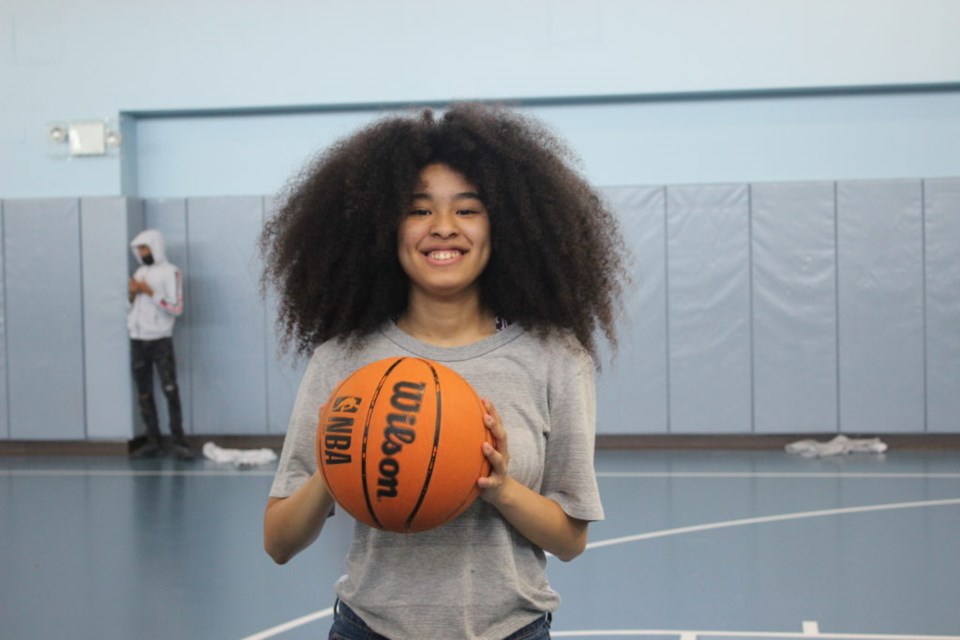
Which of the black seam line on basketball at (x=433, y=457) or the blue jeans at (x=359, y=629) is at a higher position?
the black seam line on basketball at (x=433, y=457)

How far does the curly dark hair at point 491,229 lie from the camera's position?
176cm

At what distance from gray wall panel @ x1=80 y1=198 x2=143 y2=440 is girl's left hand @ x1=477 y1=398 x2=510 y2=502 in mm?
7684

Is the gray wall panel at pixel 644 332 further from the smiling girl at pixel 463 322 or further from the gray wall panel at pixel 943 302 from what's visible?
the smiling girl at pixel 463 322

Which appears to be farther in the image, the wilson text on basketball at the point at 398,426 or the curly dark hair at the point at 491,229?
the curly dark hair at the point at 491,229

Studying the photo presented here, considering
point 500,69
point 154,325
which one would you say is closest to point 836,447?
point 500,69

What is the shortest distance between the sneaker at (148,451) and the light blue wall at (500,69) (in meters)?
2.02

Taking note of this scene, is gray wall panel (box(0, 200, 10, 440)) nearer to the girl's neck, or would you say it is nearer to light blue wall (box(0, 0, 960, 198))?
light blue wall (box(0, 0, 960, 198))

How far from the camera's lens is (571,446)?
1636 millimetres

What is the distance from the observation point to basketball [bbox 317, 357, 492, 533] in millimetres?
1498

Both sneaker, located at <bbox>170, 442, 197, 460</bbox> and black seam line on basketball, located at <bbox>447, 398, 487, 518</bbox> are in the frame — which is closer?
black seam line on basketball, located at <bbox>447, 398, 487, 518</bbox>

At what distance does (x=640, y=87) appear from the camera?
859 cm

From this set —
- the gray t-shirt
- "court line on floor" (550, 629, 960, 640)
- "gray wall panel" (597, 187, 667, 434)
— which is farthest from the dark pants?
the gray t-shirt

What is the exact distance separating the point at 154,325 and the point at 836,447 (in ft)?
16.6

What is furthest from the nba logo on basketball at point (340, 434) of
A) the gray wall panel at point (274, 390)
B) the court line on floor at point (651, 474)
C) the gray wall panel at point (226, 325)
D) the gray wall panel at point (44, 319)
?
the gray wall panel at point (44, 319)
